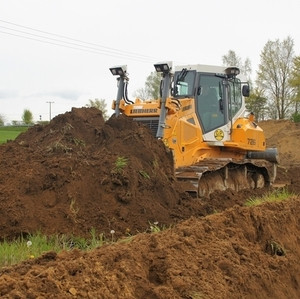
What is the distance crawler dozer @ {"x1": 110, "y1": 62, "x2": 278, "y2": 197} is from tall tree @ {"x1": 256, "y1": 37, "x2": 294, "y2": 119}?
3293 cm

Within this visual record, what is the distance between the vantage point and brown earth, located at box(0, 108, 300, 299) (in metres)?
3.46

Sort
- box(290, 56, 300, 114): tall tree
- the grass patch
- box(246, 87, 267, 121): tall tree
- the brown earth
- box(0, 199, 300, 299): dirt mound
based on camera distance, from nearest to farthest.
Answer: box(0, 199, 300, 299): dirt mound < the brown earth < the grass patch < box(290, 56, 300, 114): tall tree < box(246, 87, 267, 121): tall tree

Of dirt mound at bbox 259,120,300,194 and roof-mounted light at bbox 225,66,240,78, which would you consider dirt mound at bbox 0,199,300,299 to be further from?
dirt mound at bbox 259,120,300,194

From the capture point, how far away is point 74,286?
3.10m

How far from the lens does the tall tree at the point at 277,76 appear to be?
143ft

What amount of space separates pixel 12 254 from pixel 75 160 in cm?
314

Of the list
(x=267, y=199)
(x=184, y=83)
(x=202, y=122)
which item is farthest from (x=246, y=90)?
(x=267, y=199)

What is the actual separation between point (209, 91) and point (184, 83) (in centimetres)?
60

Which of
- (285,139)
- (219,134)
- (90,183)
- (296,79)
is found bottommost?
(90,183)

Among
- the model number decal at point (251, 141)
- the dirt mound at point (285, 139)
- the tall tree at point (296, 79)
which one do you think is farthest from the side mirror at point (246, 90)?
the tall tree at point (296, 79)

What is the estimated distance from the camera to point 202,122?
35.3 feet

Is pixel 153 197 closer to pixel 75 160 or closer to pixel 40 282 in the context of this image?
pixel 75 160

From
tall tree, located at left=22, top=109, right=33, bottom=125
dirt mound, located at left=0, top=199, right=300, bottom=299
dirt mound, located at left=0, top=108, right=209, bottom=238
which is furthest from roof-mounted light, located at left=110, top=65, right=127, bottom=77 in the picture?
tall tree, located at left=22, top=109, right=33, bottom=125

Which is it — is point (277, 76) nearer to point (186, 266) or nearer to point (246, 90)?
point (246, 90)
